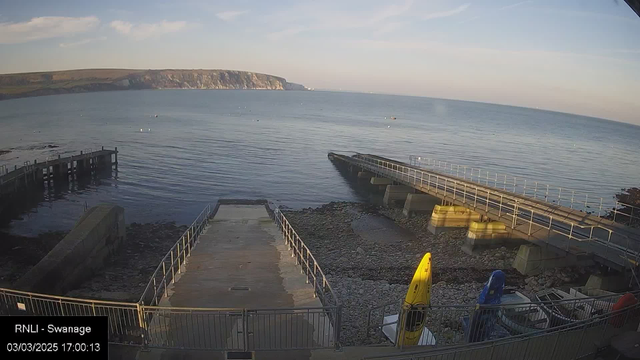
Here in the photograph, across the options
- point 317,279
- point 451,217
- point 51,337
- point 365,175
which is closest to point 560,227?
point 451,217

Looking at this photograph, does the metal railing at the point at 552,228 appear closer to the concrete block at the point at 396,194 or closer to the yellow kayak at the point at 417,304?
the concrete block at the point at 396,194

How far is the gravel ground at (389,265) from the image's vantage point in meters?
14.5

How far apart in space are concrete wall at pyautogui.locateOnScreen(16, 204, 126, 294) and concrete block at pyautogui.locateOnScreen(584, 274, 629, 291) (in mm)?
20117

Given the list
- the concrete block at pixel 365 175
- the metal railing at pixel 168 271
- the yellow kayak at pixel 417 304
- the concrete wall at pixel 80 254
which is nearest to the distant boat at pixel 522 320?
the yellow kayak at pixel 417 304

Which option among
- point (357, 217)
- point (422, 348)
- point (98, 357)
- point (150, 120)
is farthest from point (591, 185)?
point (150, 120)

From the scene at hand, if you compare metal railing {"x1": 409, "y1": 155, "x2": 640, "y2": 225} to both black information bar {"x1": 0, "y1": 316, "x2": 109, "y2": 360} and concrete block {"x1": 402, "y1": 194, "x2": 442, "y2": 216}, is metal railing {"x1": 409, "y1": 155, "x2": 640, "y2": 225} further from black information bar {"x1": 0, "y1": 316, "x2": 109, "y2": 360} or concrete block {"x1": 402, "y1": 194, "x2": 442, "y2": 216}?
black information bar {"x1": 0, "y1": 316, "x2": 109, "y2": 360}

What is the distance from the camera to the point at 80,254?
58.9 feet

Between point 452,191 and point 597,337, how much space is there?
2080 cm

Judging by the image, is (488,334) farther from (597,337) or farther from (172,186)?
(172,186)

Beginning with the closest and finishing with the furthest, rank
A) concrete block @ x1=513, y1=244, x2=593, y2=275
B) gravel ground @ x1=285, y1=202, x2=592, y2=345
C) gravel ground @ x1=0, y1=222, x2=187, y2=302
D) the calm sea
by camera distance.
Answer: gravel ground @ x1=285, y1=202, x2=592, y2=345 < gravel ground @ x1=0, y1=222, x2=187, y2=302 < concrete block @ x1=513, y1=244, x2=593, y2=275 < the calm sea

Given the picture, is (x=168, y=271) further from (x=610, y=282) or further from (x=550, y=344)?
Result: (x=610, y=282)

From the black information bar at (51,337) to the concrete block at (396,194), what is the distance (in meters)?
30.7

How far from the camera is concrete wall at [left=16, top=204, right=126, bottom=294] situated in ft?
50.4

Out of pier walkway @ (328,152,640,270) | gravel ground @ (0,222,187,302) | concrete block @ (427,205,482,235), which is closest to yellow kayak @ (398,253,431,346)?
pier walkway @ (328,152,640,270)
